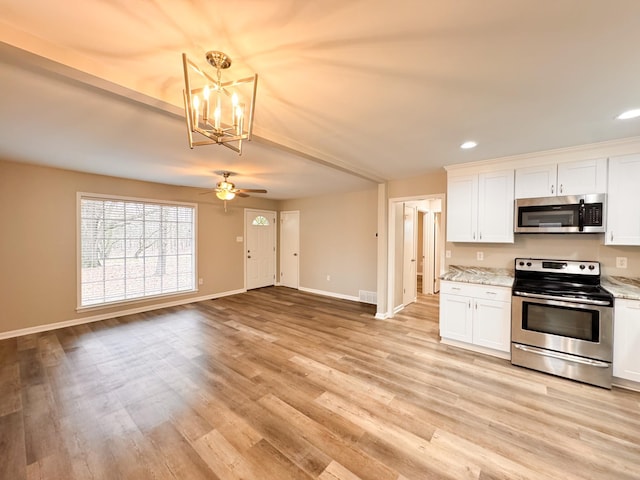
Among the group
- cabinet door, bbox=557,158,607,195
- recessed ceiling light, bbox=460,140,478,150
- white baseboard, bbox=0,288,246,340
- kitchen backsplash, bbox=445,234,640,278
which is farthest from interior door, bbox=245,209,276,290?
cabinet door, bbox=557,158,607,195

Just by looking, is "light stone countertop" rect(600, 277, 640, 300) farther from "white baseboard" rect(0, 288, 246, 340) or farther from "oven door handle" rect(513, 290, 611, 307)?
"white baseboard" rect(0, 288, 246, 340)

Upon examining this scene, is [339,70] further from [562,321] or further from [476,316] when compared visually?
[562,321]

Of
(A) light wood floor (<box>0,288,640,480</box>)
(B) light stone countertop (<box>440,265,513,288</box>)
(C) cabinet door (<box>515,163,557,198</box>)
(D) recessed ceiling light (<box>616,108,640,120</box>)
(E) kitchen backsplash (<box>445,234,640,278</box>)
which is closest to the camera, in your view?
(A) light wood floor (<box>0,288,640,480</box>)

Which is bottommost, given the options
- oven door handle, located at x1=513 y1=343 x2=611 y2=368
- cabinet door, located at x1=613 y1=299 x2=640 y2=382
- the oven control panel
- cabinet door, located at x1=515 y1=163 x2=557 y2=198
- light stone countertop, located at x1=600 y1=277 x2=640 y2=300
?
oven door handle, located at x1=513 y1=343 x2=611 y2=368

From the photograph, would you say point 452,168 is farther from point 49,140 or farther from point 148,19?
point 49,140

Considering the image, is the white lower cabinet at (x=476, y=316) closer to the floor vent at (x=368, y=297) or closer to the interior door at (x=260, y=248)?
the floor vent at (x=368, y=297)

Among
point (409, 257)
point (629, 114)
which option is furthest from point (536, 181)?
point (409, 257)

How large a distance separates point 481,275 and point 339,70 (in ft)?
10.6

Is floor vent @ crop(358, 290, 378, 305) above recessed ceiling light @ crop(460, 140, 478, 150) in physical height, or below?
below

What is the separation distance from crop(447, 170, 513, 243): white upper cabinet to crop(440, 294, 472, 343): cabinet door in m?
0.85

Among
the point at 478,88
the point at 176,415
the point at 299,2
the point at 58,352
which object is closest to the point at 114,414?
the point at 176,415

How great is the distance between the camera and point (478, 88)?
1.88 meters

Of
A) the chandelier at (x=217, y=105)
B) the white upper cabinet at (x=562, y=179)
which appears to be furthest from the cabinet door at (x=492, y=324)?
the chandelier at (x=217, y=105)

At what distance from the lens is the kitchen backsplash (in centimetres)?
299
